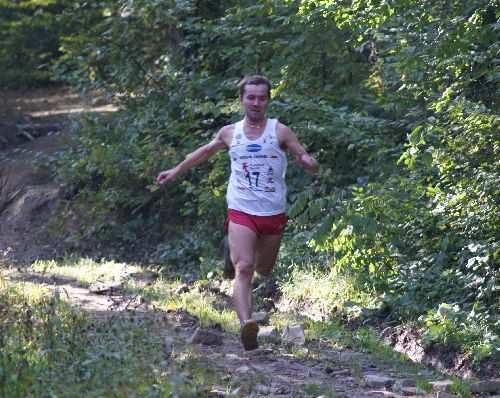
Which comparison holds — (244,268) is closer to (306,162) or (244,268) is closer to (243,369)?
(306,162)

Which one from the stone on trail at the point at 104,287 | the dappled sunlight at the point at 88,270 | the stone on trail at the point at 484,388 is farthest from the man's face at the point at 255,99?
the dappled sunlight at the point at 88,270

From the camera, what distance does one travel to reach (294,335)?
8438 mm

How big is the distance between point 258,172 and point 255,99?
537 mm

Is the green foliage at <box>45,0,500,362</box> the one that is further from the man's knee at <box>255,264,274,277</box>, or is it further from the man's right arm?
the man's right arm

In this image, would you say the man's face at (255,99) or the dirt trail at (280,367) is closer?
the dirt trail at (280,367)

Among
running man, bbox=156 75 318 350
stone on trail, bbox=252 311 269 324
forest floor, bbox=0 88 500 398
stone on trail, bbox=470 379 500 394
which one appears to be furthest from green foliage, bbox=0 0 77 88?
stone on trail, bbox=470 379 500 394

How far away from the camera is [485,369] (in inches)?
309

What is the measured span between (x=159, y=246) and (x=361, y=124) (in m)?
4.15

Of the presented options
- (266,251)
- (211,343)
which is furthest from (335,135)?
(211,343)

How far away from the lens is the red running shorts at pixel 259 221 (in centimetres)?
780

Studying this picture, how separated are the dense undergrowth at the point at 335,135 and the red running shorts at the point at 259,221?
1599mm

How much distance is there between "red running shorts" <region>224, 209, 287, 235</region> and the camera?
7.80 metres

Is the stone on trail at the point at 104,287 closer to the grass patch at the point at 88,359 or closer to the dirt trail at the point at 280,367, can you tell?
the dirt trail at the point at 280,367

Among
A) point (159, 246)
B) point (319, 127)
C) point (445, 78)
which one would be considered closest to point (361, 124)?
point (319, 127)
